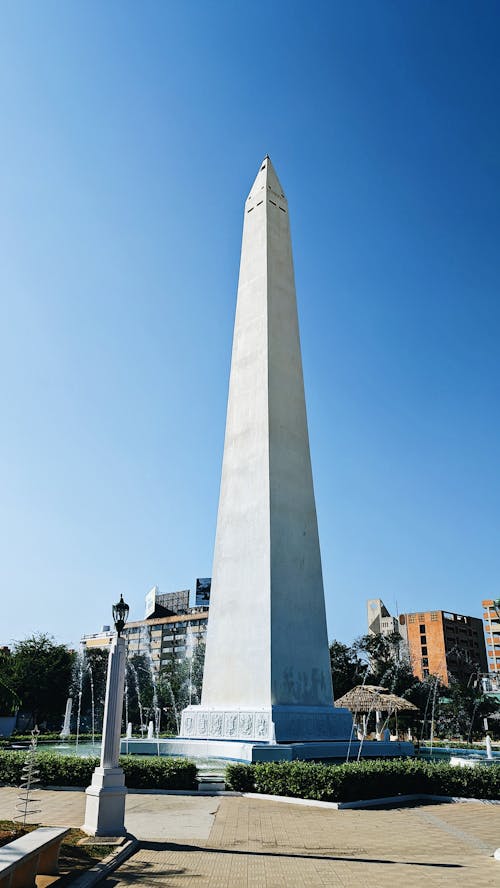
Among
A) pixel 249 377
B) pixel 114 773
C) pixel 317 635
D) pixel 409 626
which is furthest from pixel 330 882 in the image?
pixel 409 626

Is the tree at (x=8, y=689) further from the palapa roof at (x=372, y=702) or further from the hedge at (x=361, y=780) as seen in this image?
the hedge at (x=361, y=780)

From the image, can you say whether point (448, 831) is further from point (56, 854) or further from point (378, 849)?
point (56, 854)

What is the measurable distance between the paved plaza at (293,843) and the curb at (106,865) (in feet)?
0.40

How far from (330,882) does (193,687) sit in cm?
4423

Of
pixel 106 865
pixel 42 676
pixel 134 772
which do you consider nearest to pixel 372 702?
pixel 134 772

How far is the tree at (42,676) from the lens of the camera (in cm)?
4209

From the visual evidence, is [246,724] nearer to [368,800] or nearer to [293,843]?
[368,800]

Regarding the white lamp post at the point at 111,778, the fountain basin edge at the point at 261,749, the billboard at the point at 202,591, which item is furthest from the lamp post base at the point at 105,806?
the billboard at the point at 202,591

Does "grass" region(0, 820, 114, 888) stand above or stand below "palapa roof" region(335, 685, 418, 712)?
below

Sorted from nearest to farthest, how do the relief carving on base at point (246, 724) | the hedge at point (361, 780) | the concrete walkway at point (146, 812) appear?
the concrete walkway at point (146, 812), the hedge at point (361, 780), the relief carving on base at point (246, 724)

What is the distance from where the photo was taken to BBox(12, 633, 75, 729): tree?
138 feet

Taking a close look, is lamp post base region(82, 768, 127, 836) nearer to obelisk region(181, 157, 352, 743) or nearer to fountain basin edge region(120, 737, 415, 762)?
fountain basin edge region(120, 737, 415, 762)

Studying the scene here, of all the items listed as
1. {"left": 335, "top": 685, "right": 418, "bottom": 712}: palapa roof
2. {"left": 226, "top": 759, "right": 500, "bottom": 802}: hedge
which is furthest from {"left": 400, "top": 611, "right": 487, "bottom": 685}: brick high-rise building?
{"left": 226, "top": 759, "right": 500, "bottom": 802}: hedge

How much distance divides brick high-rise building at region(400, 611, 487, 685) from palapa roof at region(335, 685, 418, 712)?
222 feet
